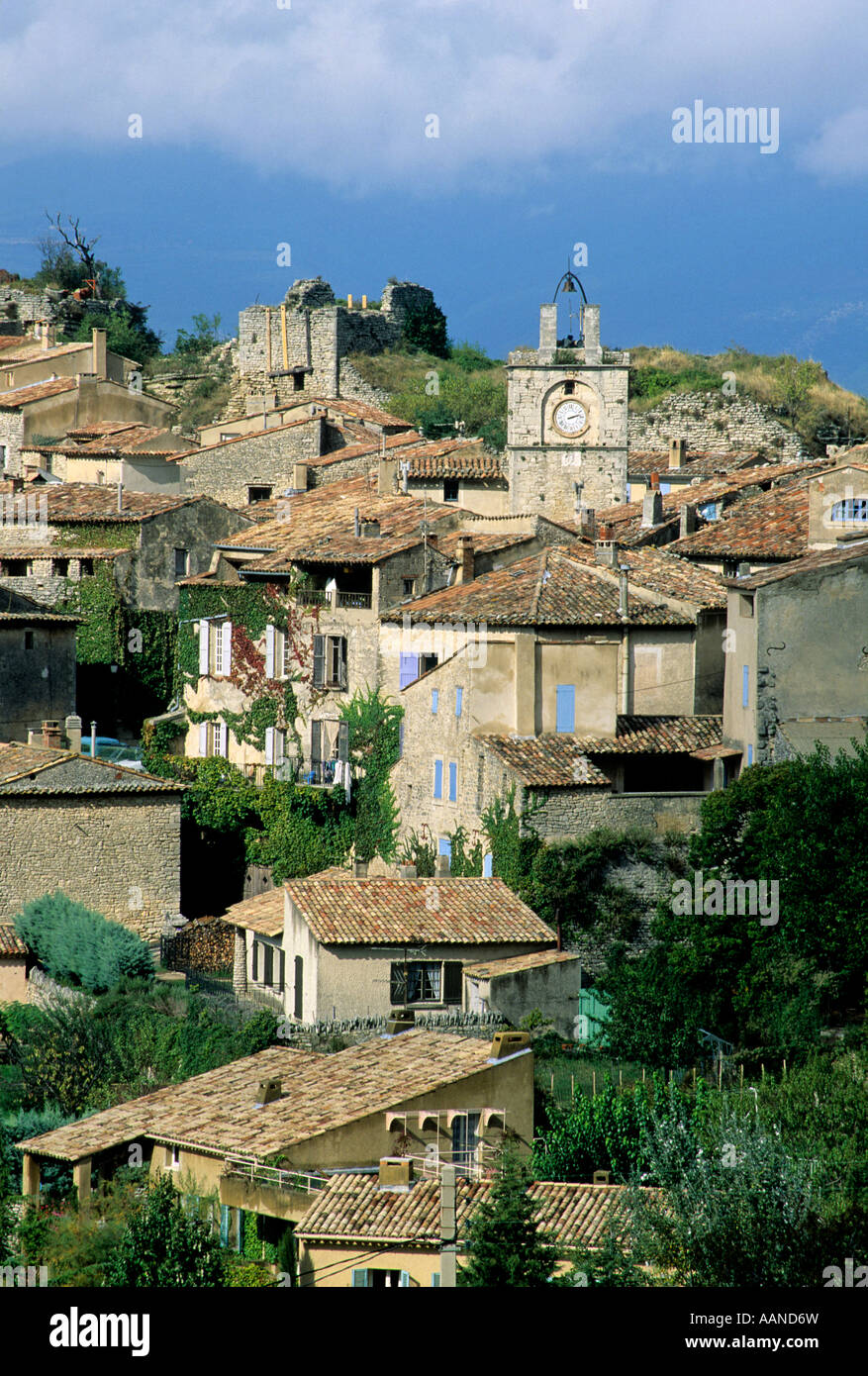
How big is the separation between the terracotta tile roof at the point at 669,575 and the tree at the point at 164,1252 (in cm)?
1773

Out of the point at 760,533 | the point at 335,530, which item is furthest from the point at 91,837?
the point at 760,533

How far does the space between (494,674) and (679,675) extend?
12.1ft

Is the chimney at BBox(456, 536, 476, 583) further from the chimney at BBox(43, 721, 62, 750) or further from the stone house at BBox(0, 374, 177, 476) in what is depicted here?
the stone house at BBox(0, 374, 177, 476)

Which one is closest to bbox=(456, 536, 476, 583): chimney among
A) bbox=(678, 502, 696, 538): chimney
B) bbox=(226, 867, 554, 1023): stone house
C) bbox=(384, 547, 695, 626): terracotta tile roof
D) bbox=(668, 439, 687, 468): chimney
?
bbox=(384, 547, 695, 626): terracotta tile roof

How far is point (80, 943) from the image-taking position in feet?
125

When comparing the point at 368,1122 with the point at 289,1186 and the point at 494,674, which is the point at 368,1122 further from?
the point at 494,674

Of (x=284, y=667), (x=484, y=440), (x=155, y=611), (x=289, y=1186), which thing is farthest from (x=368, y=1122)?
(x=484, y=440)

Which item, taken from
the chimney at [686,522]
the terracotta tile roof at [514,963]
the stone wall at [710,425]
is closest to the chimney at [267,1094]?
the terracotta tile roof at [514,963]

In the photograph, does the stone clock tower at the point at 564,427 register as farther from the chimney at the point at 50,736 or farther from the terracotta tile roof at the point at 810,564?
the chimney at the point at 50,736

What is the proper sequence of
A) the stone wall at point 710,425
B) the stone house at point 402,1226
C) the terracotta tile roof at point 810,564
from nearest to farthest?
the stone house at point 402,1226 → the terracotta tile roof at point 810,564 → the stone wall at point 710,425

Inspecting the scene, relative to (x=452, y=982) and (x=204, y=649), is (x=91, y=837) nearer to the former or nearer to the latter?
(x=452, y=982)

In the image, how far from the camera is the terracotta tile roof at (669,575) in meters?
41.4

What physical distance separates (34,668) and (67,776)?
6379 millimetres
